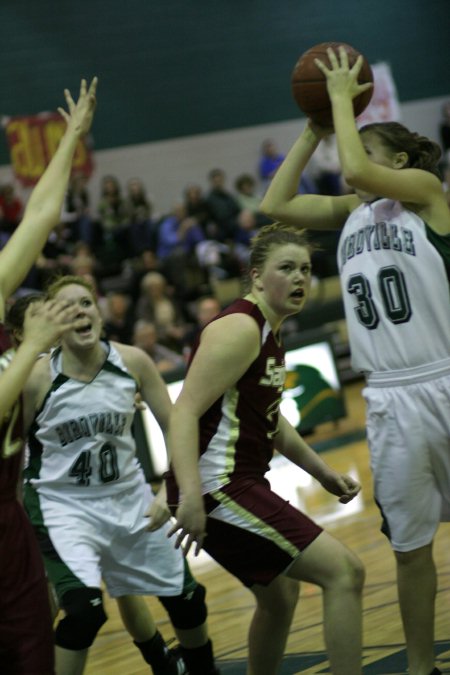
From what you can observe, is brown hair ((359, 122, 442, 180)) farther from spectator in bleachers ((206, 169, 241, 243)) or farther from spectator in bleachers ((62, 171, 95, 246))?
spectator in bleachers ((206, 169, 241, 243))

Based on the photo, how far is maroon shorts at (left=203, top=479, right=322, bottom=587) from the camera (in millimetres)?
3697

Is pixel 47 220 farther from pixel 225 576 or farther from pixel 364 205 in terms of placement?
pixel 225 576

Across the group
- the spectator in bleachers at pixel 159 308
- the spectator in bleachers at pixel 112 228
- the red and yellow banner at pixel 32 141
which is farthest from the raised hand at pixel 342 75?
the red and yellow banner at pixel 32 141

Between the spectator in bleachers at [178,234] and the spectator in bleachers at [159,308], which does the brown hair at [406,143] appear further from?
the spectator in bleachers at [178,234]

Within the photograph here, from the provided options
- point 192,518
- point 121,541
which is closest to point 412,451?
point 192,518

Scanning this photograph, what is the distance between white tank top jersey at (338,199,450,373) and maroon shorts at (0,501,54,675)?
1.56 metres

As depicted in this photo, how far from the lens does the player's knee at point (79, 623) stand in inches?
156

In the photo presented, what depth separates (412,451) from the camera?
3887 millimetres

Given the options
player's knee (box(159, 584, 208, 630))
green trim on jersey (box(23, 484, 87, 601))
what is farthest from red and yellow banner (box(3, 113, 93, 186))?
player's knee (box(159, 584, 208, 630))

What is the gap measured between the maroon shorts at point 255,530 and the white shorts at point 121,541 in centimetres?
67

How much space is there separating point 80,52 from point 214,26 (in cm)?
269

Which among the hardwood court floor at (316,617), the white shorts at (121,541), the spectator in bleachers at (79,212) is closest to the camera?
the white shorts at (121,541)

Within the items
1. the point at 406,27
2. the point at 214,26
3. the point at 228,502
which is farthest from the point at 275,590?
the point at 406,27

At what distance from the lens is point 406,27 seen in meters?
21.8
